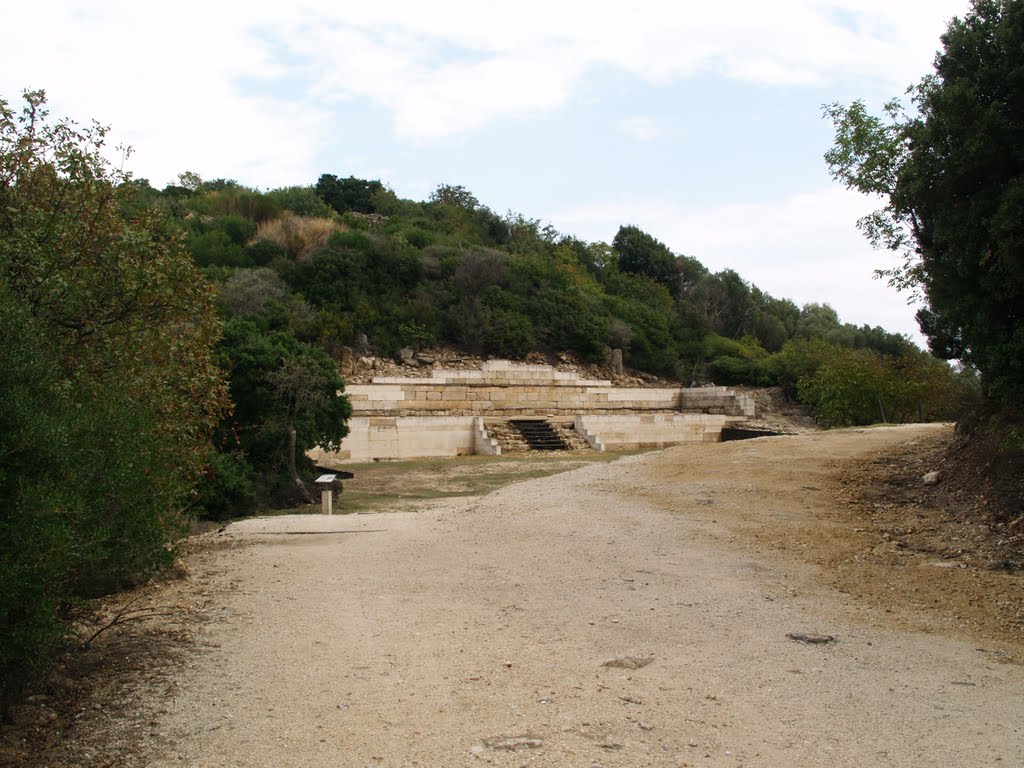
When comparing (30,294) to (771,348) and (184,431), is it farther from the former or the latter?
(771,348)

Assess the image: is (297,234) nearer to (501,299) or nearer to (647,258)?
(501,299)

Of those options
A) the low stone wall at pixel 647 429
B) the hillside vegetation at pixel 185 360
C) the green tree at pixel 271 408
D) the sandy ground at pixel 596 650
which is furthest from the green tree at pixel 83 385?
the low stone wall at pixel 647 429

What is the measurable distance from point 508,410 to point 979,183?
780 inches

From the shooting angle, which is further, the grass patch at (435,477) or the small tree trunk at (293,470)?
the grass patch at (435,477)

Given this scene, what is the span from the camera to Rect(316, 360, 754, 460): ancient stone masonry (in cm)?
2361

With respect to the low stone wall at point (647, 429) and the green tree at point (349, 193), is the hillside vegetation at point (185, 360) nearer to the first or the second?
the low stone wall at point (647, 429)

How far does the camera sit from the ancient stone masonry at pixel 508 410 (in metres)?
23.6

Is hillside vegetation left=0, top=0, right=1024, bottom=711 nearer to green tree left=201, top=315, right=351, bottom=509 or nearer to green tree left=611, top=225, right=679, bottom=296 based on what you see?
green tree left=201, top=315, right=351, bottom=509

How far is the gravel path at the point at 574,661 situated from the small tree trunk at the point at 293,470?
4.61 meters

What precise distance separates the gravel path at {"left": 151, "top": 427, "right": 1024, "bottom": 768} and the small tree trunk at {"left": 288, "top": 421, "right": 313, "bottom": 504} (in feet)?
15.1

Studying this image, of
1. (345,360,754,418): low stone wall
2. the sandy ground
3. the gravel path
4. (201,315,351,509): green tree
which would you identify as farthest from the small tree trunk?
(345,360,754,418): low stone wall

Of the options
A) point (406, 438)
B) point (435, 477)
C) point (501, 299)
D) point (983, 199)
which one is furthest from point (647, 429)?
point (983, 199)

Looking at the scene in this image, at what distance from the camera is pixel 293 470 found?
14086 millimetres

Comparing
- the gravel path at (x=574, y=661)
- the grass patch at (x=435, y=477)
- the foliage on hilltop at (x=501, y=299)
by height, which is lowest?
the gravel path at (x=574, y=661)
